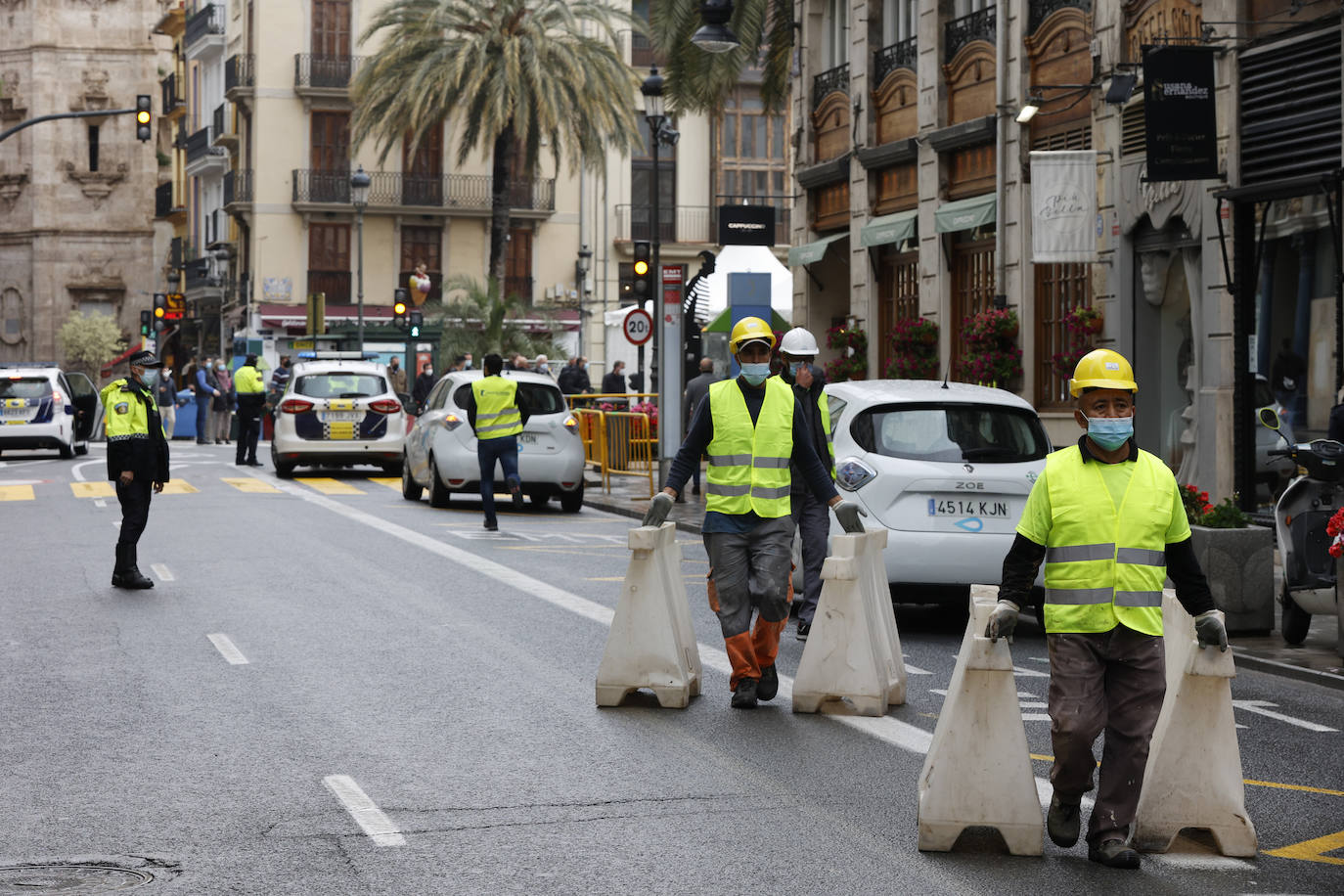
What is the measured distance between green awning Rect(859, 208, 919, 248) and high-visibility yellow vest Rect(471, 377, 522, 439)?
8691 mm

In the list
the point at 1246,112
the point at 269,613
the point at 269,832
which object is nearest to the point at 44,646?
the point at 269,613

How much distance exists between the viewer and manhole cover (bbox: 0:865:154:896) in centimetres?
612

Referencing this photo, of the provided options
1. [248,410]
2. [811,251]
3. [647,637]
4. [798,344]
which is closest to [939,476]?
[798,344]

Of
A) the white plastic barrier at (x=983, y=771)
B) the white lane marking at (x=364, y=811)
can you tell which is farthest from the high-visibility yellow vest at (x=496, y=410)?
the white plastic barrier at (x=983, y=771)

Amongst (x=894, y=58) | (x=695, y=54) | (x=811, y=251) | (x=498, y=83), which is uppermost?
(x=498, y=83)

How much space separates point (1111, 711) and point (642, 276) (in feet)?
66.0

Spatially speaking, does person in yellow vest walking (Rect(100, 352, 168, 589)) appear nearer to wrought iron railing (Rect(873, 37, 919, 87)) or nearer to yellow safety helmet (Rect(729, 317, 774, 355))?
yellow safety helmet (Rect(729, 317, 774, 355))

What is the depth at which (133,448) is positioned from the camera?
15.3 m

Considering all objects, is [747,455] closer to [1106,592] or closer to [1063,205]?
[1106,592]

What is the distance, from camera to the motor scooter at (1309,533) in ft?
38.9

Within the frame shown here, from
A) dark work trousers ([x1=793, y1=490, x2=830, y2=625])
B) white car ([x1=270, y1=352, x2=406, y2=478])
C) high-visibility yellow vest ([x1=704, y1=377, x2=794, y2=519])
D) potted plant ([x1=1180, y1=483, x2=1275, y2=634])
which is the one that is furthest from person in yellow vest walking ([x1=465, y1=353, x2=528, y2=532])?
high-visibility yellow vest ([x1=704, y1=377, x2=794, y2=519])

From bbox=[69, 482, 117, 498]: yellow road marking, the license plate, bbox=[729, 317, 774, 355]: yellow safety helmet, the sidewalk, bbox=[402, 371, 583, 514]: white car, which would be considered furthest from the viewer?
bbox=[69, 482, 117, 498]: yellow road marking

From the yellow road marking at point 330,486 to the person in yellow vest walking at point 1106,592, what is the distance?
20609 mm

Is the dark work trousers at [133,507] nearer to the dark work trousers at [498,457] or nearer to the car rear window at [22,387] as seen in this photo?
the dark work trousers at [498,457]
